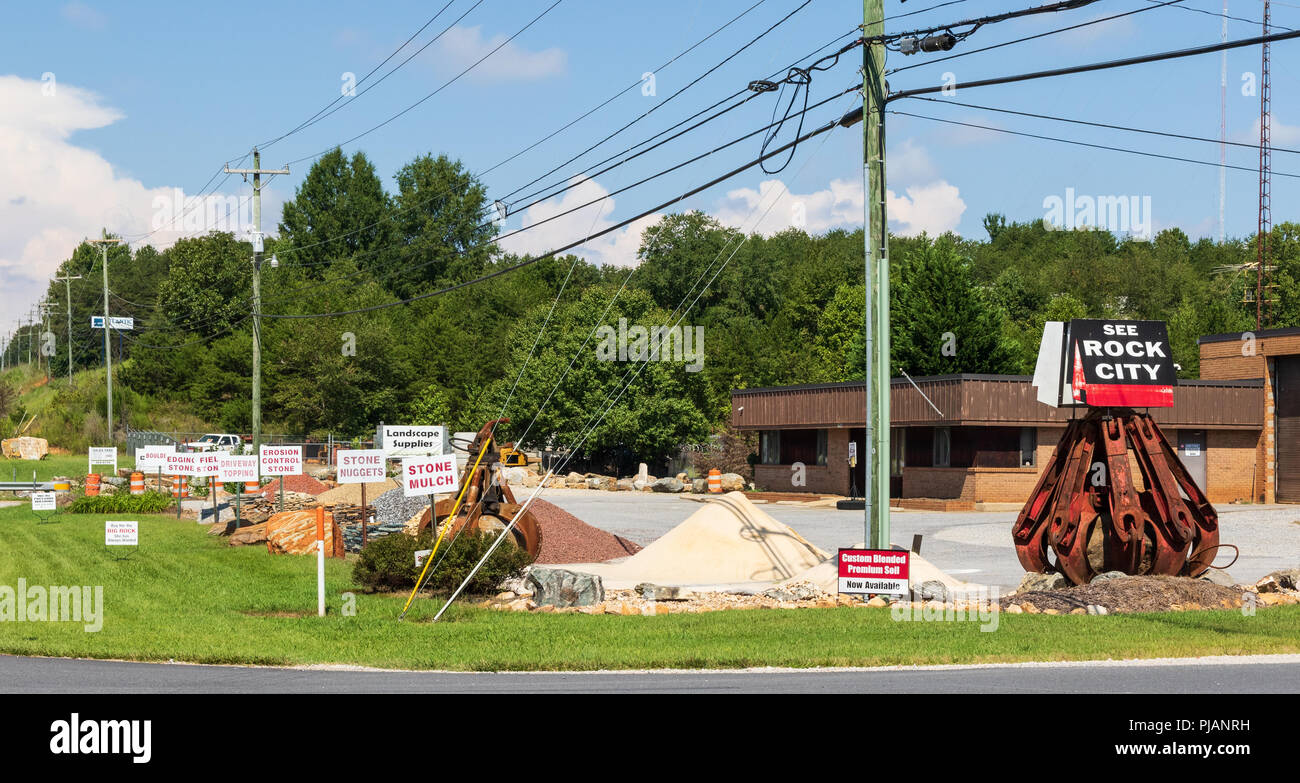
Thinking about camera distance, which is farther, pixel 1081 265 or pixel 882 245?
pixel 1081 265

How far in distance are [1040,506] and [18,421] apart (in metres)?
90.2

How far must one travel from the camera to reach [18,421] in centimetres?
9156

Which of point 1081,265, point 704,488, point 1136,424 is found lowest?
point 704,488

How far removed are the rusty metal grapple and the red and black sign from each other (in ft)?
1.17

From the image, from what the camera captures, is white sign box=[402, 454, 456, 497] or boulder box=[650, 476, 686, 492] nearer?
white sign box=[402, 454, 456, 497]

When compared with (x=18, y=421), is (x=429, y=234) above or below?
above

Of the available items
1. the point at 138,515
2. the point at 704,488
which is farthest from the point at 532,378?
the point at 138,515

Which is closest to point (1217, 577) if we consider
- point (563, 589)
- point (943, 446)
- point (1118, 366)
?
point (1118, 366)

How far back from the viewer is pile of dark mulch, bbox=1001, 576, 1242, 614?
17.8 m

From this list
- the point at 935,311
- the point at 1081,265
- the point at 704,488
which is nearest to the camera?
the point at 704,488

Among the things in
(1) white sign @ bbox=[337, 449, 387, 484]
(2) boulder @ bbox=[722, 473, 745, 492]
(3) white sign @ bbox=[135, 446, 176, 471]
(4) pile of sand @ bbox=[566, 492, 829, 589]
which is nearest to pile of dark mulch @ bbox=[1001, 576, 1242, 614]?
(4) pile of sand @ bbox=[566, 492, 829, 589]

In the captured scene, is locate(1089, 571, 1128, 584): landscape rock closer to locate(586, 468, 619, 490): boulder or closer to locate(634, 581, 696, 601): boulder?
locate(634, 581, 696, 601): boulder
